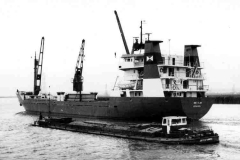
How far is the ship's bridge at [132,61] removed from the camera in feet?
161

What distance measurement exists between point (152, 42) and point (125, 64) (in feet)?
22.1

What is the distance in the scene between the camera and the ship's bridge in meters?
49.2

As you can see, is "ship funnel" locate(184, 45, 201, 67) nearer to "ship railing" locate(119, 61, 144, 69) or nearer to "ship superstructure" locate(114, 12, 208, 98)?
"ship superstructure" locate(114, 12, 208, 98)

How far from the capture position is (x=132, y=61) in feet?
164

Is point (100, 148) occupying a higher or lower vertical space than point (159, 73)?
lower

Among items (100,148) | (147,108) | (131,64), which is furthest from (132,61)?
(100,148)

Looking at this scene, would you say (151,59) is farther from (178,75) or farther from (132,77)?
(178,75)

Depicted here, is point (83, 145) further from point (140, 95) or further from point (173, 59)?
point (173, 59)

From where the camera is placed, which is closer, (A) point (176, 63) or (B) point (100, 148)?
(B) point (100, 148)

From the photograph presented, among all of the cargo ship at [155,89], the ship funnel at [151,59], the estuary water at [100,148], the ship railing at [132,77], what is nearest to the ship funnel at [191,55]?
the cargo ship at [155,89]

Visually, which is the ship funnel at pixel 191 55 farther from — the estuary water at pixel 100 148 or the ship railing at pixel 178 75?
the estuary water at pixel 100 148

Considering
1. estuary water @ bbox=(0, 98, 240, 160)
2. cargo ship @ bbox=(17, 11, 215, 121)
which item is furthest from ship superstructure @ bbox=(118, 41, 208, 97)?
estuary water @ bbox=(0, 98, 240, 160)

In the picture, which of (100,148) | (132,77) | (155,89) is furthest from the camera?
(132,77)

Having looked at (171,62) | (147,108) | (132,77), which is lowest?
(147,108)
